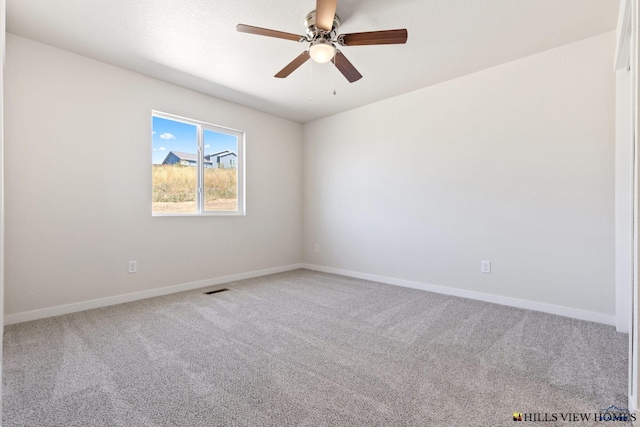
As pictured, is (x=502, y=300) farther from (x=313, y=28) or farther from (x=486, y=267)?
(x=313, y=28)

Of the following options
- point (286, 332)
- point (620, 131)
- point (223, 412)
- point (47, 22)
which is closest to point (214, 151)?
point (47, 22)

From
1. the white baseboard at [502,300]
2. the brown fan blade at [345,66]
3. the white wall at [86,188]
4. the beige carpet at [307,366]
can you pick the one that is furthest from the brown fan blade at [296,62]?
the white baseboard at [502,300]

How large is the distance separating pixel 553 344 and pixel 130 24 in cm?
408

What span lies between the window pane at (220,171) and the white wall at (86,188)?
22 cm

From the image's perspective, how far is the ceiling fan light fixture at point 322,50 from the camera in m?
2.20

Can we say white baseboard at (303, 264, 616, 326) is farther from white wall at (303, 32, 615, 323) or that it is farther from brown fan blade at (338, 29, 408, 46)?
brown fan blade at (338, 29, 408, 46)

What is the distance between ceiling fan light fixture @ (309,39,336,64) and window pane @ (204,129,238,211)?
2.25 metres

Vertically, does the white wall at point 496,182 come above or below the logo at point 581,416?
above

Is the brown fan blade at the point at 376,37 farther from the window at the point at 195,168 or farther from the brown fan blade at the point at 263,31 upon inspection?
the window at the point at 195,168

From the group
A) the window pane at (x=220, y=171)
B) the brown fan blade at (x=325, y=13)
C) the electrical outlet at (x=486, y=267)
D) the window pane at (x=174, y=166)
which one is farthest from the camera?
the window pane at (x=220, y=171)

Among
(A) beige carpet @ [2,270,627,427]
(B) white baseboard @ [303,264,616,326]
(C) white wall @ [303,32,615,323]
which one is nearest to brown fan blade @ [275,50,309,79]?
(C) white wall @ [303,32,615,323]

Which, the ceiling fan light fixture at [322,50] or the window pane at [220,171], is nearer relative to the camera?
the ceiling fan light fixture at [322,50]

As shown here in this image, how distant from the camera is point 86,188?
115 inches

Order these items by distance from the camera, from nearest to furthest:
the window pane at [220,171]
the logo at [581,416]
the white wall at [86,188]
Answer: the logo at [581,416]
the white wall at [86,188]
the window pane at [220,171]
